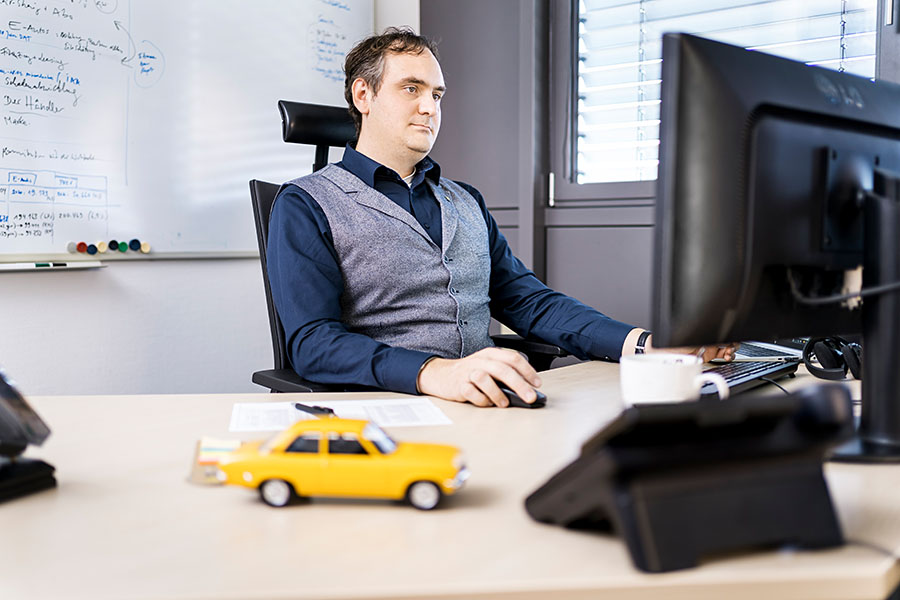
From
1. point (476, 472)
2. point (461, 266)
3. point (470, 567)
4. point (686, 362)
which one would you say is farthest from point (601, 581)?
point (461, 266)

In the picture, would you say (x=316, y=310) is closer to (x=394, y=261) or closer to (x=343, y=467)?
(x=394, y=261)

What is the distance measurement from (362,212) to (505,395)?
26.8 inches

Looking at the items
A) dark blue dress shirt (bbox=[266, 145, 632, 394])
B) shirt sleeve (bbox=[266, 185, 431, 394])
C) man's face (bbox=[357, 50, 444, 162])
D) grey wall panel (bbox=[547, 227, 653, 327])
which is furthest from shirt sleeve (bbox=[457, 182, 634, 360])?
grey wall panel (bbox=[547, 227, 653, 327])

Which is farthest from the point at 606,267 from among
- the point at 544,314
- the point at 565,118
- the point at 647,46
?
the point at 544,314

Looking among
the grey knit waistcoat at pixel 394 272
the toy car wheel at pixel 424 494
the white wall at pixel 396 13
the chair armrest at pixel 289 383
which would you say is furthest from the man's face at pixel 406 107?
the white wall at pixel 396 13

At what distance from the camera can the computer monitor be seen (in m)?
0.76

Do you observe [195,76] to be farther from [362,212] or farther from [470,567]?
[470,567]

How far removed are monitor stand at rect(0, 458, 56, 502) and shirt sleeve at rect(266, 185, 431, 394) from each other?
0.58m

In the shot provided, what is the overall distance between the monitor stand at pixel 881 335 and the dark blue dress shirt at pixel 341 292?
0.63 metres

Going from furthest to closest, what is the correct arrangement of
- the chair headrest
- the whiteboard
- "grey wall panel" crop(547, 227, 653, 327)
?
"grey wall panel" crop(547, 227, 653, 327), the whiteboard, the chair headrest

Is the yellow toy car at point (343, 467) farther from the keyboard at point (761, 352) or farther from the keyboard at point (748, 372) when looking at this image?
the keyboard at point (761, 352)

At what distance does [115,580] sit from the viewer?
1.91 ft

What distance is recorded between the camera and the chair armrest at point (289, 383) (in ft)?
4.63

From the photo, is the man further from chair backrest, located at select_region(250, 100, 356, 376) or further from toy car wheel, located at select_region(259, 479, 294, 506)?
toy car wheel, located at select_region(259, 479, 294, 506)
